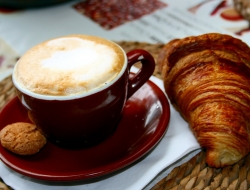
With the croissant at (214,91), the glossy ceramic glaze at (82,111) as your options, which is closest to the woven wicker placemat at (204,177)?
the croissant at (214,91)

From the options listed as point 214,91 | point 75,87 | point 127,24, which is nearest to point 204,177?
point 214,91

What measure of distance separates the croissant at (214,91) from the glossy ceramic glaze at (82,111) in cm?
6

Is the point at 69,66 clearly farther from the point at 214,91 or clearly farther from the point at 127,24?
the point at 127,24

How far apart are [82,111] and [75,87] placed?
0.04 meters

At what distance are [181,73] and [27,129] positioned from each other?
0.86ft

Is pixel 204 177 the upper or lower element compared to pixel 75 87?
lower

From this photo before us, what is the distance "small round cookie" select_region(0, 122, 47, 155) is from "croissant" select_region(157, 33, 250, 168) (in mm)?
235

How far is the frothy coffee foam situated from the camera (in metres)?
0.48

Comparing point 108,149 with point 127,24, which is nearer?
point 108,149

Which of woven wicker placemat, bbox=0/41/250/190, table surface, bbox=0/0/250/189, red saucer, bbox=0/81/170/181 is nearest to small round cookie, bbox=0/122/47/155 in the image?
red saucer, bbox=0/81/170/181

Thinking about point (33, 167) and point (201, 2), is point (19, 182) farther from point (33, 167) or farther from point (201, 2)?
point (201, 2)

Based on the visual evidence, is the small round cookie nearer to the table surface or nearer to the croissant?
the croissant

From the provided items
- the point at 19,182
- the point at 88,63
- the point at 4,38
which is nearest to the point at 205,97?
the point at 88,63

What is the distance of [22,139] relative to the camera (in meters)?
0.53
